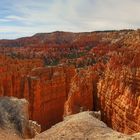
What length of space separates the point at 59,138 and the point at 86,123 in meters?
2.25

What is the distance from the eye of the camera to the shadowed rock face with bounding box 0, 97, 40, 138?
679 inches

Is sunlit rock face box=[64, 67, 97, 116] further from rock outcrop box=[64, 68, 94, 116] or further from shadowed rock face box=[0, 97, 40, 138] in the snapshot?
shadowed rock face box=[0, 97, 40, 138]

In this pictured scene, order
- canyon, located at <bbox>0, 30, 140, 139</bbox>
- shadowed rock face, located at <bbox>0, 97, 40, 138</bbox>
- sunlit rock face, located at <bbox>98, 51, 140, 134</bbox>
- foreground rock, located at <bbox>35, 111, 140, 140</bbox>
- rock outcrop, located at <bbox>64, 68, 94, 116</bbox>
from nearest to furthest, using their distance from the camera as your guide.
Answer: foreground rock, located at <bbox>35, 111, 140, 140</bbox>, shadowed rock face, located at <bbox>0, 97, 40, 138</bbox>, sunlit rock face, located at <bbox>98, 51, 140, 134</bbox>, canyon, located at <bbox>0, 30, 140, 139</bbox>, rock outcrop, located at <bbox>64, 68, 94, 116</bbox>

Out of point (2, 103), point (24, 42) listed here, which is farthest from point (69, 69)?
point (24, 42)

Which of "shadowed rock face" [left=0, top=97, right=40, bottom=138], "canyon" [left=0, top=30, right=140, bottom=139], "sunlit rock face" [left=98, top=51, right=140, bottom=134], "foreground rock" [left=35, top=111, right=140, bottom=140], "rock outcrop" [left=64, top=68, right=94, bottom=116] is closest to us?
"foreground rock" [left=35, top=111, right=140, bottom=140]

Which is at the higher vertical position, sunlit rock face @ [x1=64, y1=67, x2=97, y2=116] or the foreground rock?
the foreground rock

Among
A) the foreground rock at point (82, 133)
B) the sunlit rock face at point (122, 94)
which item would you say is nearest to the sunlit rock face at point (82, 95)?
the sunlit rock face at point (122, 94)

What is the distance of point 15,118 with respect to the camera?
1784cm

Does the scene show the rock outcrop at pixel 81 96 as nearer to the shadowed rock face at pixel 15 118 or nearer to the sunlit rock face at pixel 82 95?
the sunlit rock face at pixel 82 95

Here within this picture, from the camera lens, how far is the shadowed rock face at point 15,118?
17.2 meters

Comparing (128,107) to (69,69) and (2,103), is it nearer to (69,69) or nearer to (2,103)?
(2,103)

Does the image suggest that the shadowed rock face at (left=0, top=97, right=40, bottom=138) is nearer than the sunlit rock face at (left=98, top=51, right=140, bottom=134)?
Yes

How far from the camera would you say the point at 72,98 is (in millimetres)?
36500

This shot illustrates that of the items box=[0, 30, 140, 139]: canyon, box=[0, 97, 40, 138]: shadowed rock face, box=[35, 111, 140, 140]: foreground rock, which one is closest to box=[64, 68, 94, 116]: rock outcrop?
box=[0, 30, 140, 139]: canyon
